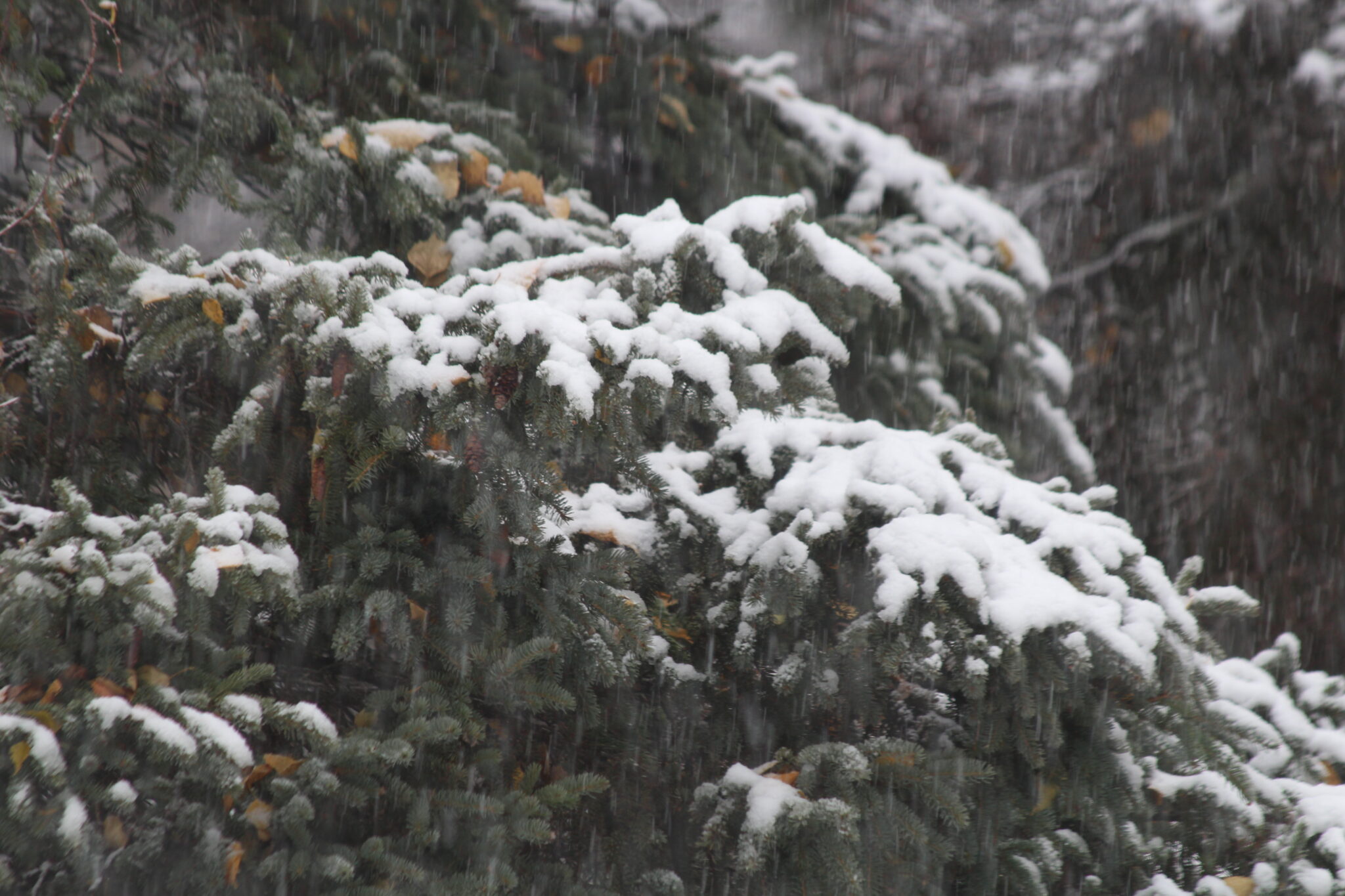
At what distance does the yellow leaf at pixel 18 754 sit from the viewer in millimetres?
1356

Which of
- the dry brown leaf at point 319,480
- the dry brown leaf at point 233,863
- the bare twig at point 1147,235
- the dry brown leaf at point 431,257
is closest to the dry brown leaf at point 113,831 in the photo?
the dry brown leaf at point 233,863

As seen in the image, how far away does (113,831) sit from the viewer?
150cm

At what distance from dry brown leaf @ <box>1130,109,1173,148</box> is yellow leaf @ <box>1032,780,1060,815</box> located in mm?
4614

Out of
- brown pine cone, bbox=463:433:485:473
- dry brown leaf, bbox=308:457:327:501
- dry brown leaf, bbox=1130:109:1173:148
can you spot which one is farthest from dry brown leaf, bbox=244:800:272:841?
dry brown leaf, bbox=1130:109:1173:148

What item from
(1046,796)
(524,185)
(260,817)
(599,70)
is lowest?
(1046,796)

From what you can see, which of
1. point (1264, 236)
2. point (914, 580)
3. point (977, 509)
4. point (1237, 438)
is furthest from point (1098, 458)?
point (914, 580)

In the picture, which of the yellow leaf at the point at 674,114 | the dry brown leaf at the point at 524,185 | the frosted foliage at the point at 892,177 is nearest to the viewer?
the dry brown leaf at the point at 524,185

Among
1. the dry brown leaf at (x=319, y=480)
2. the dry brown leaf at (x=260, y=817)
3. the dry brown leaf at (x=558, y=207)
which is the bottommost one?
the dry brown leaf at (x=260, y=817)

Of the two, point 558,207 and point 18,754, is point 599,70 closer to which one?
point 558,207

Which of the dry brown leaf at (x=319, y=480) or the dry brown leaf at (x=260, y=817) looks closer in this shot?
the dry brown leaf at (x=260, y=817)

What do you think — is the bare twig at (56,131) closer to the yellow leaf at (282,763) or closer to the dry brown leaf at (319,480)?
the dry brown leaf at (319,480)

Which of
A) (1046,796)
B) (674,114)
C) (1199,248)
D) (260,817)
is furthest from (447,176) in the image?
(1199,248)

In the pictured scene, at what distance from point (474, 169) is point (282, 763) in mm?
1694

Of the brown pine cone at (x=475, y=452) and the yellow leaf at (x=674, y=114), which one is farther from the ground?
the yellow leaf at (x=674, y=114)
